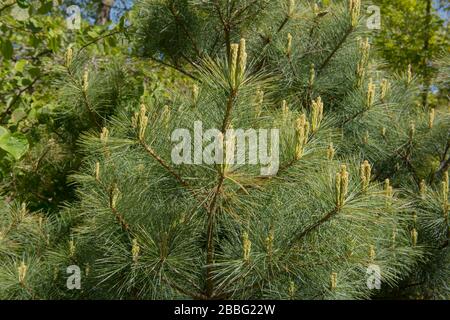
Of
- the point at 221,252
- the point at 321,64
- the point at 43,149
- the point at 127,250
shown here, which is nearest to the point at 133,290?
the point at 127,250

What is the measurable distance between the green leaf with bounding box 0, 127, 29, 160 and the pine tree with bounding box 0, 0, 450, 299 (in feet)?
1.09

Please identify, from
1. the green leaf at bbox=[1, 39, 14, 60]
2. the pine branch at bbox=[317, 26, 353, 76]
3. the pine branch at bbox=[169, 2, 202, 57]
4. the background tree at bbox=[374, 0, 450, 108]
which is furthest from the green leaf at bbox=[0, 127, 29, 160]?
the background tree at bbox=[374, 0, 450, 108]

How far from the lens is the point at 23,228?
2518 mm

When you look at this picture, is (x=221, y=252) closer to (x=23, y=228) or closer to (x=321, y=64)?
(x=23, y=228)

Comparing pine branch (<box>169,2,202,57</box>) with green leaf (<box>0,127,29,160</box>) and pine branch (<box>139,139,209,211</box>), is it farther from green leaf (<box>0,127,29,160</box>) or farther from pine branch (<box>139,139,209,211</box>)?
green leaf (<box>0,127,29,160</box>)

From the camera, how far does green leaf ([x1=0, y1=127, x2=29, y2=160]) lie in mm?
Answer: 1574

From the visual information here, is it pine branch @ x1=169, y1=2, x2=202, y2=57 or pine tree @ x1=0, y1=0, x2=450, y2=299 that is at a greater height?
pine branch @ x1=169, y1=2, x2=202, y2=57

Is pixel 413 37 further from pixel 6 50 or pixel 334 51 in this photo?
pixel 6 50

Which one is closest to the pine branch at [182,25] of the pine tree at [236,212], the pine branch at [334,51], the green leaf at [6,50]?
the pine tree at [236,212]

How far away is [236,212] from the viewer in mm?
2004

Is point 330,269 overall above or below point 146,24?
below

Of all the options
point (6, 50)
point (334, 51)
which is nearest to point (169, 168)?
point (6, 50)

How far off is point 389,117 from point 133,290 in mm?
1714

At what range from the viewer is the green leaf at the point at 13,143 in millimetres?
1574
